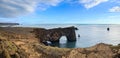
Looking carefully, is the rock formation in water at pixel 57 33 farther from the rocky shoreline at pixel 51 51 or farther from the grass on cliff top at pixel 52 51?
the grass on cliff top at pixel 52 51

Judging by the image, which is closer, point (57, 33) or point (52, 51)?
point (52, 51)

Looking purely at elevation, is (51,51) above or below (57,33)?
above

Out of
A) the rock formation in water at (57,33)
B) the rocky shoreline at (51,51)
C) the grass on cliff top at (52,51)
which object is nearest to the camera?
the rocky shoreline at (51,51)

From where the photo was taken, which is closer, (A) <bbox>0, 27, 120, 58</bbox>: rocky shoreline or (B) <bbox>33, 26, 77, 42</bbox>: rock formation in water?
(A) <bbox>0, 27, 120, 58</bbox>: rocky shoreline

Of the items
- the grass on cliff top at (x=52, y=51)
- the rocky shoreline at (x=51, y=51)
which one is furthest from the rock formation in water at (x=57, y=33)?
the grass on cliff top at (x=52, y=51)

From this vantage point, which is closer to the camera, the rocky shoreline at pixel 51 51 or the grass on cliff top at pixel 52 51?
the rocky shoreline at pixel 51 51

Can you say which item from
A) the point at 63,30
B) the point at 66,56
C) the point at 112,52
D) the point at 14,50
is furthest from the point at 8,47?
the point at 63,30

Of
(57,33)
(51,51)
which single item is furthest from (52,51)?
(57,33)

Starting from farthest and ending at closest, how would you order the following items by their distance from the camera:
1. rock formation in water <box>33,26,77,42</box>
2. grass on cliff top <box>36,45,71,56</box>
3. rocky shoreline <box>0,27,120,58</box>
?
rock formation in water <box>33,26,77,42</box> → grass on cliff top <box>36,45,71,56</box> → rocky shoreline <box>0,27,120,58</box>

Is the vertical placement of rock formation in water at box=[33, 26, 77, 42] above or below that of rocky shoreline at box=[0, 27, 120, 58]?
below

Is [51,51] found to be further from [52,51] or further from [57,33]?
[57,33]

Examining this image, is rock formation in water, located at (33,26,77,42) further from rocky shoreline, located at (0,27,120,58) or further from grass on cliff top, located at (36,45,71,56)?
grass on cliff top, located at (36,45,71,56)

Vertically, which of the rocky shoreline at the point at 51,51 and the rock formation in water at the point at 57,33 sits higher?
the rocky shoreline at the point at 51,51

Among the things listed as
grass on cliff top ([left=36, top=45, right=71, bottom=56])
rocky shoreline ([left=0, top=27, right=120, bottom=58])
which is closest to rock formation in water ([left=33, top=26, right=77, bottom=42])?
rocky shoreline ([left=0, top=27, right=120, bottom=58])
